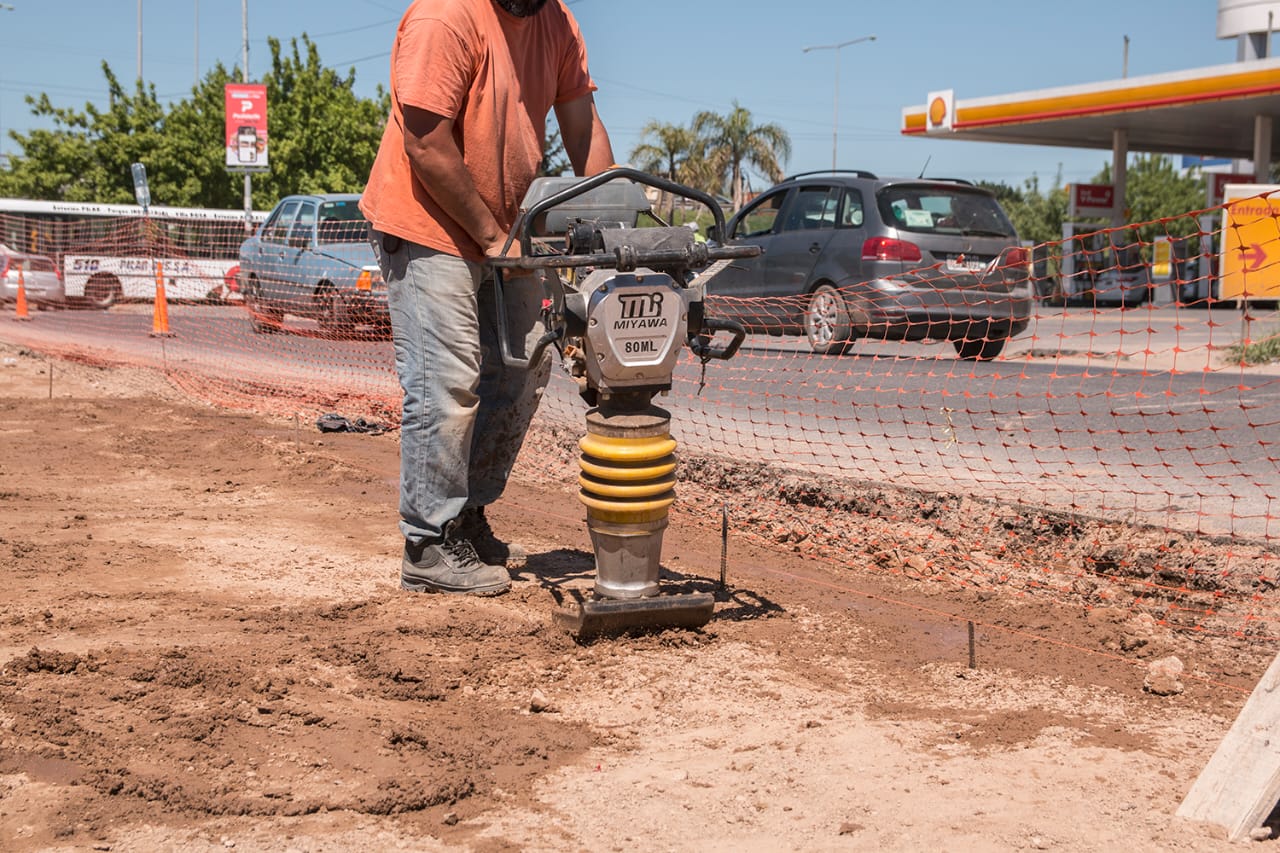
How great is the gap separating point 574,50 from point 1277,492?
13.0 ft

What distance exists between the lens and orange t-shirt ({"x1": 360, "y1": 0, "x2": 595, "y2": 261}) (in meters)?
3.95

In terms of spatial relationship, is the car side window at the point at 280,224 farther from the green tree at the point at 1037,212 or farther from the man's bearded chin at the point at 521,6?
the green tree at the point at 1037,212

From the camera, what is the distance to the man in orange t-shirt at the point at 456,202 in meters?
3.97

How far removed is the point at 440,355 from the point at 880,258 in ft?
29.6

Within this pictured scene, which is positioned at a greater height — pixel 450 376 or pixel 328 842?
pixel 450 376

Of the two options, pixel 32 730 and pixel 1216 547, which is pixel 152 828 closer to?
pixel 32 730

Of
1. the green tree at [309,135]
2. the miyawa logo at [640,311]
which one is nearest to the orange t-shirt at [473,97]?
the miyawa logo at [640,311]

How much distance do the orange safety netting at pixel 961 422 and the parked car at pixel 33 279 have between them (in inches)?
182

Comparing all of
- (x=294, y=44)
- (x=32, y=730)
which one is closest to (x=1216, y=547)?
(x=32, y=730)

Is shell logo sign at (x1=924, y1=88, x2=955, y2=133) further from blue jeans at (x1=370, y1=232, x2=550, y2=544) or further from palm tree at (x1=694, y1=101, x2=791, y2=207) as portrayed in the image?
blue jeans at (x1=370, y1=232, x2=550, y2=544)

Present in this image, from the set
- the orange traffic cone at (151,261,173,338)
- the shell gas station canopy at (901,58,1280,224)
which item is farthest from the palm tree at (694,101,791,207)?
the orange traffic cone at (151,261,173,338)

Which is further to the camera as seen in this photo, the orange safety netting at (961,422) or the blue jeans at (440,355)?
the orange safety netting at (961,422)

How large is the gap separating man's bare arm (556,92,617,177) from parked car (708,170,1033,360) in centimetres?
729

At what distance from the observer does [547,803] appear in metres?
2.76
